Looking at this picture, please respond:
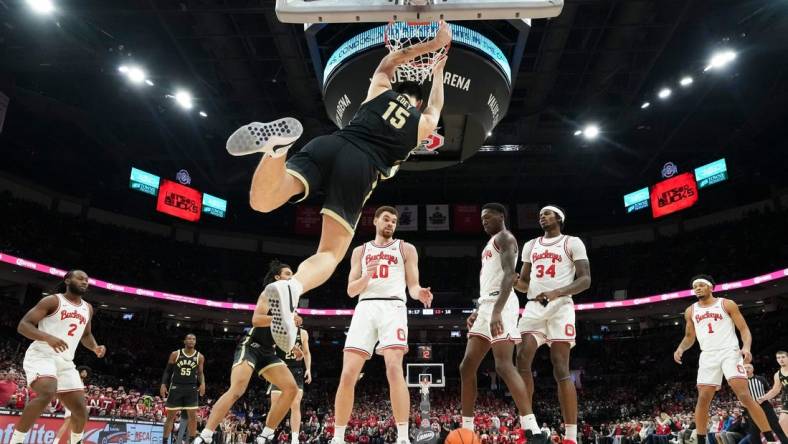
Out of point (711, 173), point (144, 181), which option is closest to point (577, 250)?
point (711, 173)

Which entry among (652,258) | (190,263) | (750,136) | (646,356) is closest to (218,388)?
(190,263)

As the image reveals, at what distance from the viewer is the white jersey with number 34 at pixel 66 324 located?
633cm

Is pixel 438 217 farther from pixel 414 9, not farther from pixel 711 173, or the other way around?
pixel 414 9

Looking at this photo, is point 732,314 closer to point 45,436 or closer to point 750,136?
point 45,436

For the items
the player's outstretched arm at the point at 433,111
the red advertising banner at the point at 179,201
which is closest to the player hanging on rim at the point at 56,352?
the player's outstretched arm at the point at 433,111

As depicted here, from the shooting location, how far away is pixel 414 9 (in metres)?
4.48

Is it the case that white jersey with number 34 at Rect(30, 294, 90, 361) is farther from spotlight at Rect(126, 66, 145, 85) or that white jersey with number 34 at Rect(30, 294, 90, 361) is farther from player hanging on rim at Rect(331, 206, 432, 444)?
spotlight at Rect(126, 66, 145, 85)

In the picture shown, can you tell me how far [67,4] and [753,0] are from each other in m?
19.3

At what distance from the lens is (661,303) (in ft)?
106

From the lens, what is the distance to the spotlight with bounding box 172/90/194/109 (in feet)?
64.9

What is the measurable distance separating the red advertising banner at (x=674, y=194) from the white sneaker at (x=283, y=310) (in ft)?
96.5

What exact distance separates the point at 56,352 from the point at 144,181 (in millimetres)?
24952

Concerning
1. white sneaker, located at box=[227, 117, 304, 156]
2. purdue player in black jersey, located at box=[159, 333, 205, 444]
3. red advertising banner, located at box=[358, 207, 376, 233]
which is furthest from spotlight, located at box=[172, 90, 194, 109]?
white sneaker, located at box=[227, 117, 304, 156]

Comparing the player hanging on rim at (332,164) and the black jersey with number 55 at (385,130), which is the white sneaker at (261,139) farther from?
the black jersey with number 55 at (385,130)
